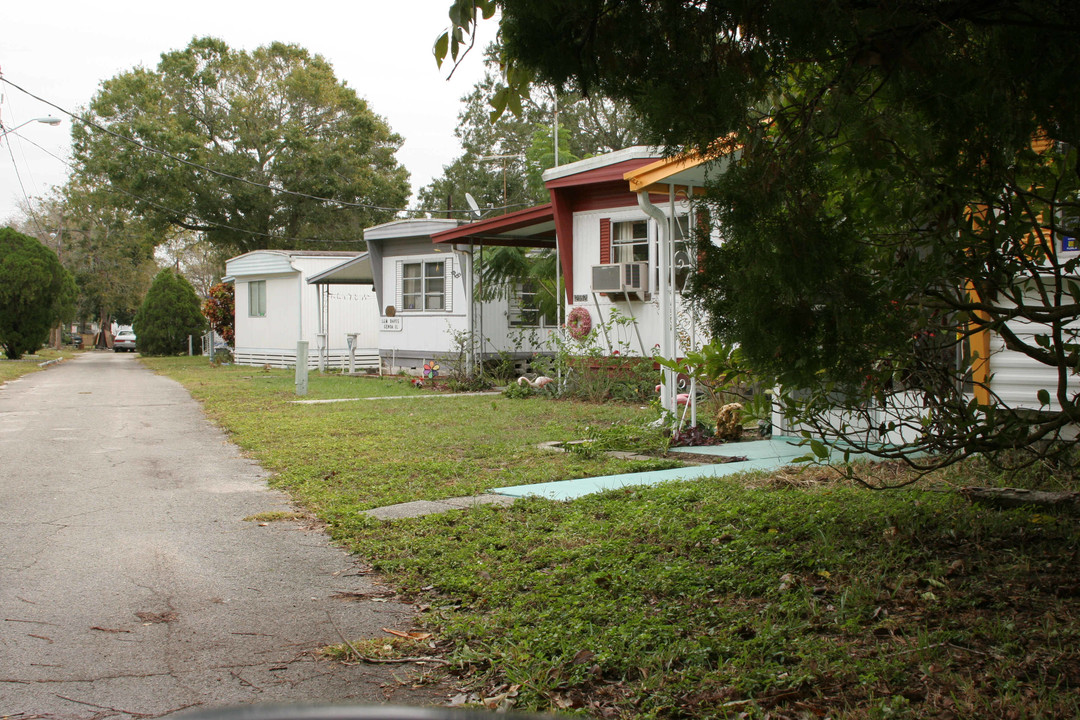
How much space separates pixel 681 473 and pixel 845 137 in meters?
4.18

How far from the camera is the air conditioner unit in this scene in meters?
14.5

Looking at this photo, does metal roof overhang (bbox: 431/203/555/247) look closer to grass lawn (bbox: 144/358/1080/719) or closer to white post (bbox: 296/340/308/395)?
white post (bbox: 296/340/308/395)

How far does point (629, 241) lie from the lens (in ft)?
50.1

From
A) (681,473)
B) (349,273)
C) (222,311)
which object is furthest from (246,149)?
(681,473)

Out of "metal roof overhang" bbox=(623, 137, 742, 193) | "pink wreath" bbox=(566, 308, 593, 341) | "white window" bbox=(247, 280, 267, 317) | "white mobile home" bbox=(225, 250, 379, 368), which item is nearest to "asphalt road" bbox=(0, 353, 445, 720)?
"metal roof overhang" bbox=(623, 137, 742, 193)

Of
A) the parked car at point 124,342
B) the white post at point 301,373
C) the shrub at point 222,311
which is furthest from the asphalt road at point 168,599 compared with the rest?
the parked car at point 124,342

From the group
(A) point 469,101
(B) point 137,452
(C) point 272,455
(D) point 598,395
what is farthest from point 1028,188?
(A) point 469,101

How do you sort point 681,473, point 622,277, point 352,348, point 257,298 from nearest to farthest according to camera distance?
point 681,473
point 622,277
point 352,348
point 257,298

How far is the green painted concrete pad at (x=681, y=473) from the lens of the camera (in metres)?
6.82

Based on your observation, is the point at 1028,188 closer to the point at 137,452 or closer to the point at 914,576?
the point at 914,576

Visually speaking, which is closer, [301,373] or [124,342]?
[301,373]

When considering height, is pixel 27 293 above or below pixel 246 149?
below

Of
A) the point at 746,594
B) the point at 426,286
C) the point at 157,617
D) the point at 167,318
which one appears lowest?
the point at 157,617

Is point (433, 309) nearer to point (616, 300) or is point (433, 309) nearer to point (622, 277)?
point (616, 300)
